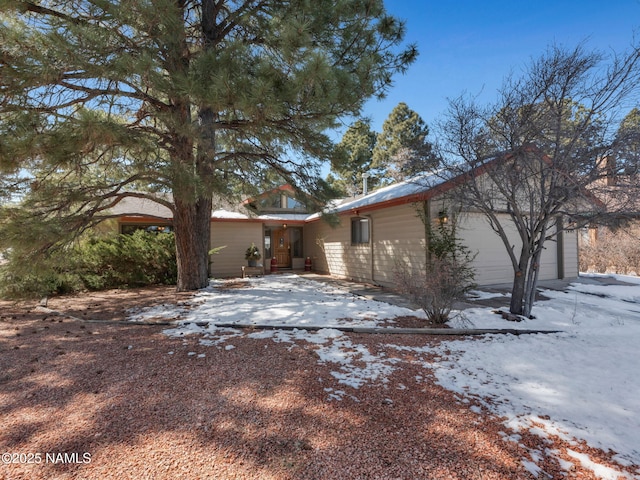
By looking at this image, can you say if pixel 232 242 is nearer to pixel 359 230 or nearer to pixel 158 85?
pixel 359 230

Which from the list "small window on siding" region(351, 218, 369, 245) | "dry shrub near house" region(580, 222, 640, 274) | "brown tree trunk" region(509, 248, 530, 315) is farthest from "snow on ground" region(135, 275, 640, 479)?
"dry shrub near house" region(580, 222, 640, 274)

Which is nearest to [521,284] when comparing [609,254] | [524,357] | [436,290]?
[436,290]

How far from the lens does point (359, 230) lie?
11742mm

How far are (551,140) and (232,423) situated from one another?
229 inches

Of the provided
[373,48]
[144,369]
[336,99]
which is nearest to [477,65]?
[373,48]

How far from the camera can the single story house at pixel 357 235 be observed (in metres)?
8.91

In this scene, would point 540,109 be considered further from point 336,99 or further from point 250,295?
point 250,295

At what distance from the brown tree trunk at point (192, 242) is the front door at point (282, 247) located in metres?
6.69

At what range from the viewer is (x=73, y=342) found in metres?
4.61

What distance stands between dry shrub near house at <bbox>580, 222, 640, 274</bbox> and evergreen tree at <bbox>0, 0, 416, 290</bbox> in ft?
37.3

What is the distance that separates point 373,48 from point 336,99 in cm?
272

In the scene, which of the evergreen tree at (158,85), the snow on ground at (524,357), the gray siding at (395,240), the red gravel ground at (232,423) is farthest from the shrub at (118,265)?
the gray siding at (395,240)

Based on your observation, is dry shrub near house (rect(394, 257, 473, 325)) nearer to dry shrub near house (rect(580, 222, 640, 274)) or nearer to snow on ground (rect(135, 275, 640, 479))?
snow on ground (rect(135, 275, 640, 479))

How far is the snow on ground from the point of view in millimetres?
2592
